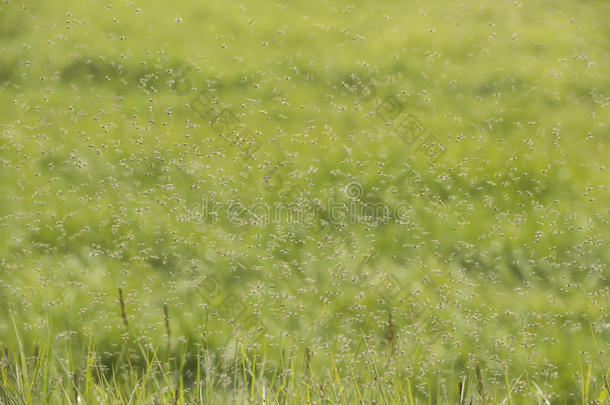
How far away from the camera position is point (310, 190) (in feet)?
10.7

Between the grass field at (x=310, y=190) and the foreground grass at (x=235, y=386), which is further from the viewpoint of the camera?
the grass field at (x=310, y=190)

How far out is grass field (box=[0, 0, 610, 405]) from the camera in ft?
8.34

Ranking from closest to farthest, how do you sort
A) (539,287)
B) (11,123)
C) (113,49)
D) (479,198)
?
(539,287)
(479,198)
(11,123)
(113,49)

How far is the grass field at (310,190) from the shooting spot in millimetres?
2541

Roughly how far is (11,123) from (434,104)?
7.93 ft

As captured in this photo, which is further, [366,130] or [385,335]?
[366,130]

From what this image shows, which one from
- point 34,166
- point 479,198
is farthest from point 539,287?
point 34,166

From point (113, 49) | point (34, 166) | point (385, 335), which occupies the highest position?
point (113, 49)

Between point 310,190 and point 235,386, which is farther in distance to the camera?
point 310,190

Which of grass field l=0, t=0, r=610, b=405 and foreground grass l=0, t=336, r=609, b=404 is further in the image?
grass field l=0, t=0, r=610, b=405

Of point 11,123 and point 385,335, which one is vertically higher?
point 11,123

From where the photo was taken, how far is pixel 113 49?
12.8 ft

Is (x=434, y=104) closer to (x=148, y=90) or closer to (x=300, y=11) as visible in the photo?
(x=300, y=11)

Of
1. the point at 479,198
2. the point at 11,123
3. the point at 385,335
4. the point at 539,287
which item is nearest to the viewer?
the point at 385,335
